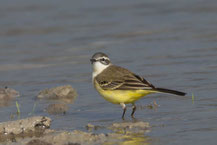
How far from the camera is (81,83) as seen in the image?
1304cm

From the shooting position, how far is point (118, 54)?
1573 centimetres

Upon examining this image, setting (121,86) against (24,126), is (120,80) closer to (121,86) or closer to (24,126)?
(121,86)

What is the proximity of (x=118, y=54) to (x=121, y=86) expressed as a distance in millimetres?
5584

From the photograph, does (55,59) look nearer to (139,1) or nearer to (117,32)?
(117,32)

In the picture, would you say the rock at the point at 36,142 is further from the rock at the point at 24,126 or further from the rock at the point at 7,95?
the rock at the point at 7,95

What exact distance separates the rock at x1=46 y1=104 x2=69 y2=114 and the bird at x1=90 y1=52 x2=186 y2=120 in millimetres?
800

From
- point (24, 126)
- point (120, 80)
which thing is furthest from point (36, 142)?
point (120, 80)

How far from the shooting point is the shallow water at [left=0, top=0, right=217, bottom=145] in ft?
31.9

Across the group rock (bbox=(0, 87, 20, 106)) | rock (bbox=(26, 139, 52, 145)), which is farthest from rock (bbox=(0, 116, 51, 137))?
rock (bbox=(0, 87, 20, 106))

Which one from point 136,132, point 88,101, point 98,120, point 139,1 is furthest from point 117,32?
point 136,132

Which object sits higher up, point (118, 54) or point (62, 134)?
point (118, 54)

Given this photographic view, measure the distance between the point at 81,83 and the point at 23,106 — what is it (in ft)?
6.99

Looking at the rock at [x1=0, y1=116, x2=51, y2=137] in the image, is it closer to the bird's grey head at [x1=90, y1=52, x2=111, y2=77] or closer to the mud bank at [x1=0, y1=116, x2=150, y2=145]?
the mud bank at [x1=0, y1=116, x2=150, y2=145]

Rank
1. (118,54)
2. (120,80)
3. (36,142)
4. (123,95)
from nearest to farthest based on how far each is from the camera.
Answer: (36,142)
(123,95)
(120,80)
(118,54)
